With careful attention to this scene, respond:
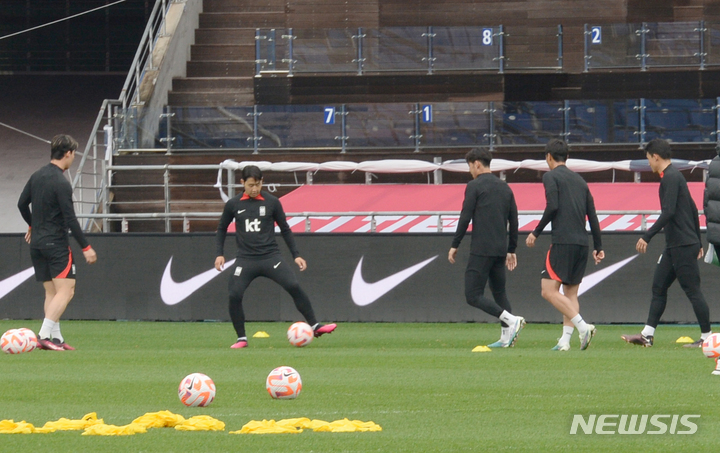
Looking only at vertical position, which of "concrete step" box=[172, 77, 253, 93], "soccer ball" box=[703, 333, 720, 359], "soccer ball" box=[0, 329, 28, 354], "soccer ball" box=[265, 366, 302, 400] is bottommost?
"soccer ball" box=[0, 329, 28, 354]

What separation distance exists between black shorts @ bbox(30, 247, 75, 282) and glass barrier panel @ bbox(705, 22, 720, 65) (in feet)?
60.6

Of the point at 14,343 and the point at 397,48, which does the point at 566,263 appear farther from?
the point at 397,48

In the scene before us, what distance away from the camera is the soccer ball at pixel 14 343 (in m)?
11.4

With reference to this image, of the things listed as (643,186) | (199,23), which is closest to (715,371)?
(643,186)

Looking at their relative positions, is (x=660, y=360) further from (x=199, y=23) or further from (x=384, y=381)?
(x=199, y=23)

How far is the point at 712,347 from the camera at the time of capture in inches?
391

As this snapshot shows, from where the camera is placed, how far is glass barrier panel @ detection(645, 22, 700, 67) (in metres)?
25.9

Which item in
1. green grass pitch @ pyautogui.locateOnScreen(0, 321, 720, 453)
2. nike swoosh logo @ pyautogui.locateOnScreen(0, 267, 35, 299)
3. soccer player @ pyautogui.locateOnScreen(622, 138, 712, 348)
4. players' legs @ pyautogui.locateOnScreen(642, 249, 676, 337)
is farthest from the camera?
nike swoosh logo @ pyautogui.locateOnScreen(0, 267, 35, 299)

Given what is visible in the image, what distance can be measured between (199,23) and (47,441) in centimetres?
2549

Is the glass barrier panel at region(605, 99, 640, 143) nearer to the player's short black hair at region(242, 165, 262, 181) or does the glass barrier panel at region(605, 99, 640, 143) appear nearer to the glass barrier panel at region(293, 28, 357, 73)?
the glass barrier panel at region(293, 28, 357, 73)

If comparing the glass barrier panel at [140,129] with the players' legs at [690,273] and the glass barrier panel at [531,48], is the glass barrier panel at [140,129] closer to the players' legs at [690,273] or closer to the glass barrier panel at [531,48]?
the glass barrier panel at [531,48]

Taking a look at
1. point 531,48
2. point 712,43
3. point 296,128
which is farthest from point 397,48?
point 712,43

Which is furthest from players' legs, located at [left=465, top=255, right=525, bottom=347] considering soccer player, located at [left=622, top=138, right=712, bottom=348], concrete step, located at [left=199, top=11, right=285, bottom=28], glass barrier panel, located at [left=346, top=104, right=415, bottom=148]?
concrete step, located at [left=199, top=11, right=285, bottom=28]

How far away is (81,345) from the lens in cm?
1275
